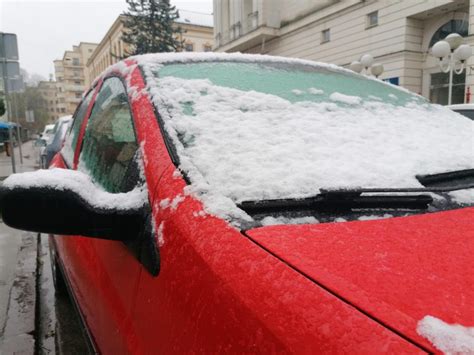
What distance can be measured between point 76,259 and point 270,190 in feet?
3.98

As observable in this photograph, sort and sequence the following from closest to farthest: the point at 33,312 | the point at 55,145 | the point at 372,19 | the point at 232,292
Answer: the point at 232,292, the point at 33,312, the point at 55,145, the point at 372,19

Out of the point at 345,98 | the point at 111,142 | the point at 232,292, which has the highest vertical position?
the point at 345,98

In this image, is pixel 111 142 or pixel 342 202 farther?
pixel 111 142

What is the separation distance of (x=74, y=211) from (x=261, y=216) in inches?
19.4

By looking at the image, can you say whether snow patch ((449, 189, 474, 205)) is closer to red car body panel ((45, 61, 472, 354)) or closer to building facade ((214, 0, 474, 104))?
red car body panel ((45, 61, 472, 354))

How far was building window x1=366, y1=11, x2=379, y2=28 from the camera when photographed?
1645 centimetres

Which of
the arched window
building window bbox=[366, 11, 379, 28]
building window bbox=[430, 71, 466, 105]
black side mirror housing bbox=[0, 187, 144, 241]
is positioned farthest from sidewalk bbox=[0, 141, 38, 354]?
building window bbox=[366, 11, 379, 28]

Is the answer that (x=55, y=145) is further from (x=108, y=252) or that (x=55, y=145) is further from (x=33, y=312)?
(x=108, y=252)

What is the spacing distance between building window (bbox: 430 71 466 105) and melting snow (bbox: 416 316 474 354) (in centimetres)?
1469

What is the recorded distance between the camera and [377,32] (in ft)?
53.8

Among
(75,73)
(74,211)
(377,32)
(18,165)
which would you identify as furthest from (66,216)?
(75,73)

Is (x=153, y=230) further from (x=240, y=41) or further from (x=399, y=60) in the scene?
(x=240, y=41)

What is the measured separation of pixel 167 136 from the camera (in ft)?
4.09

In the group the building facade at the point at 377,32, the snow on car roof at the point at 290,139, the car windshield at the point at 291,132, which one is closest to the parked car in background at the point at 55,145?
the car windshield at the point at 291,132
